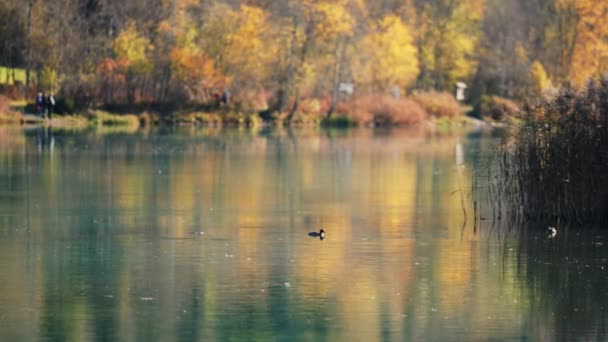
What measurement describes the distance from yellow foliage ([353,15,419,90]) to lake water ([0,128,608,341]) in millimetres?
47146

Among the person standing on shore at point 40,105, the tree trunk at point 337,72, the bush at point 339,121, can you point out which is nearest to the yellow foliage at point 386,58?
the tree trunk at point 337,72

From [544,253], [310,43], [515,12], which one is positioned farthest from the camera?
[515,12]

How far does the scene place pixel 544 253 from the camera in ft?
62.4

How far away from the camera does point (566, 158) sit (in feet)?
68.3

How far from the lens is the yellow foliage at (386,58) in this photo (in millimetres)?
80750

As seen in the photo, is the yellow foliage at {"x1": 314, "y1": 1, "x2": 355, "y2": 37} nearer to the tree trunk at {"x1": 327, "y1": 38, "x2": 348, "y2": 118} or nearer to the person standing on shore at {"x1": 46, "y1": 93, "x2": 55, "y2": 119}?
the tree trunk at {"x1": 327, "y1": 38, "x2": 348, "y2": 118}

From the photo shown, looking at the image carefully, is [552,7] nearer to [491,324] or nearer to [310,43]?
[310,43]

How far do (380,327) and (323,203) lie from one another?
12.9m

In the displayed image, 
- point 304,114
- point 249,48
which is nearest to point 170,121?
point 249,48

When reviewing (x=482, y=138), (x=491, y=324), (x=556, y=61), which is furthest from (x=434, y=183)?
(x=556, y=61)

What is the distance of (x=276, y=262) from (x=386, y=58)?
6652cm

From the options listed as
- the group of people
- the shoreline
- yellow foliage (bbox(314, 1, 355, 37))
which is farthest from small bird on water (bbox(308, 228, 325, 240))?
yellow foliage (bbox(314, 1, 355, 37))

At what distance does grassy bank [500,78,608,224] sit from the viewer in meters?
20.7

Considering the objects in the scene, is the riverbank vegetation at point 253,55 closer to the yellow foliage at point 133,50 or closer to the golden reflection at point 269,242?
the yellow foliage at point 133,50
